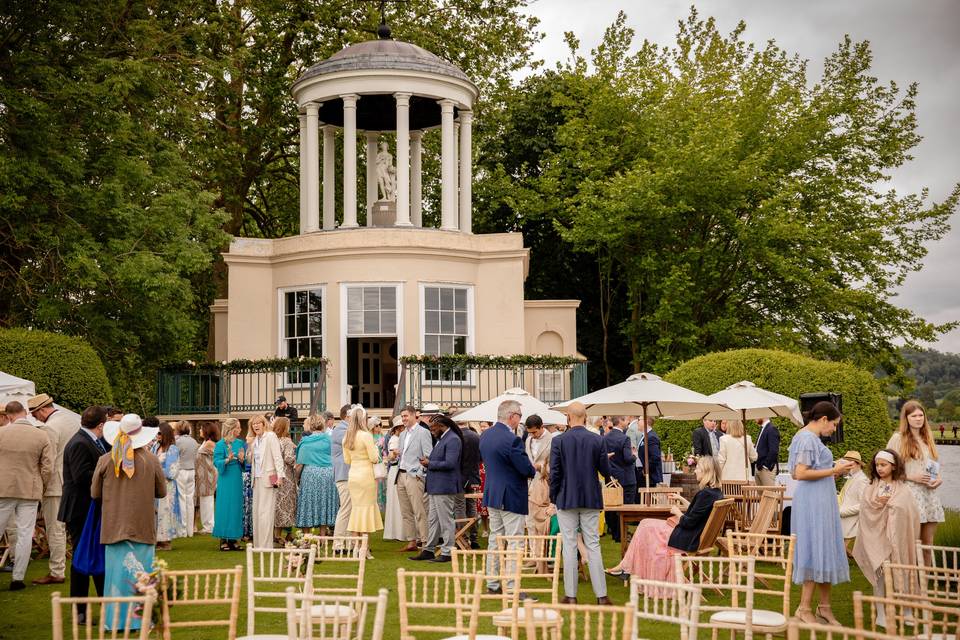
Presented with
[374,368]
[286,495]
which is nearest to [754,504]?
[286,495]

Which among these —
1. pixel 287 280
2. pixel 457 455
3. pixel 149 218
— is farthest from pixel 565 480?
pixel 287 280

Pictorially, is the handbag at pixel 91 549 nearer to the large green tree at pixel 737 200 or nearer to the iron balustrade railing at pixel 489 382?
the iron balustrade railing at pixel 489 382

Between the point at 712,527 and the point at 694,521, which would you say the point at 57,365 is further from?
the point at 712,527

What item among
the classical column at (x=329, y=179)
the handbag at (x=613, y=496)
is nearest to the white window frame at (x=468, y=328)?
the classical column at (x=329, y=179)

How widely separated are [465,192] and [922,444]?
2021cm

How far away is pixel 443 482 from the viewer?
1534 centimetres

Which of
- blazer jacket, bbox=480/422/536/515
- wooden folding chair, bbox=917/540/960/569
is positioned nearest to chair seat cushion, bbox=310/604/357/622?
blazer jacket, bbox=480/422/536/515

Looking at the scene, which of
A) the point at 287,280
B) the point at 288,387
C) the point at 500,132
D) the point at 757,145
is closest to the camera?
the point at 288,387

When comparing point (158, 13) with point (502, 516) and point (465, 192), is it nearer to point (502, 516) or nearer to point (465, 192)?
point (465, 192)

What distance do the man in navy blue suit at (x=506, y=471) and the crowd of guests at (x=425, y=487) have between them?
0.07 feet

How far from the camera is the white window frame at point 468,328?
26.5 m

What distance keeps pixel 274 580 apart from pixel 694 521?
5.94 m

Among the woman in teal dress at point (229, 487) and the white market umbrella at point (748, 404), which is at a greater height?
the white market umbrella at point (748, 404)

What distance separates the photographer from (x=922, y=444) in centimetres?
1116
